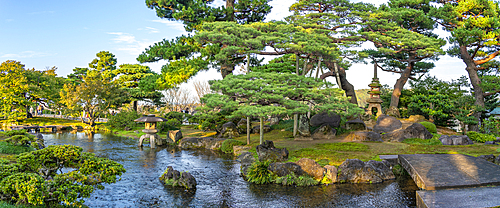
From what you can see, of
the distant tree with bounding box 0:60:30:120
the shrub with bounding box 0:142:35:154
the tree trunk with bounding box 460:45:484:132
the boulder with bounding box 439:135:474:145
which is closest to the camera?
the shrub with bounding box 0:142:35:154

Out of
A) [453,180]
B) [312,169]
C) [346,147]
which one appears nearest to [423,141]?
[346,147]

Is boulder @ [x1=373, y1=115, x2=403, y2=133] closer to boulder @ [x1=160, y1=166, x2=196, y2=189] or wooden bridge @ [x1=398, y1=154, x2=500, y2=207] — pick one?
wooden bridge @ [x1=398, y1=154, x2=500, y2=207]

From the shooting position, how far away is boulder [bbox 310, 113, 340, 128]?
19.2m

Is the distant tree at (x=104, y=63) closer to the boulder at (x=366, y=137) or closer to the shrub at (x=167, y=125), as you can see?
the shrub at (x=167, y=125)

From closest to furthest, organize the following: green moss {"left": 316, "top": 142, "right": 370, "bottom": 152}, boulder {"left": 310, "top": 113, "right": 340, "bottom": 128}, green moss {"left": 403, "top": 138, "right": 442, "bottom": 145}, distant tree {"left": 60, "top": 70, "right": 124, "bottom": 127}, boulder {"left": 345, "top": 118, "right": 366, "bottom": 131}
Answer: green moss {"left": 316, "top": 142, "right": 370, "bottom": 152} < green moss {"left": 403, "top": 138, "right": 442, "bottom": 145} < boulder {"left": 310, "top": 113, "right": 340, "bottom": 128} < boulder {"left": 345, "top": 118, "right": 366, "bottom": 131} < distant tree {"left": 60, "top": 70, "right": 124, "bottom": 127}

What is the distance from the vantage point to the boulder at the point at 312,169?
10.1 metres

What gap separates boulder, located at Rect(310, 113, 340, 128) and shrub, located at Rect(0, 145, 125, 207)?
1474cm

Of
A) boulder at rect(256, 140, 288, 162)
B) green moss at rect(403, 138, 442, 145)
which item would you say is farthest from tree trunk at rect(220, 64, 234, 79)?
green moss at rect(403, 138, 442, 145)

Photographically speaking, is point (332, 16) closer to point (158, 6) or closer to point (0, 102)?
point (158, 6)

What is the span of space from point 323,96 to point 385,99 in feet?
64.7

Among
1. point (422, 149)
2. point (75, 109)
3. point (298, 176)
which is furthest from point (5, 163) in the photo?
point (75, 109)

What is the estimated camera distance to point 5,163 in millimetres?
6062

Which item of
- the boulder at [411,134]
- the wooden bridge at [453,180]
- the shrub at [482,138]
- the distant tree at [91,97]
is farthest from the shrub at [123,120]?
the shrub at [482,138]

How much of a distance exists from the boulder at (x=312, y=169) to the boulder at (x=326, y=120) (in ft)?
29.6
